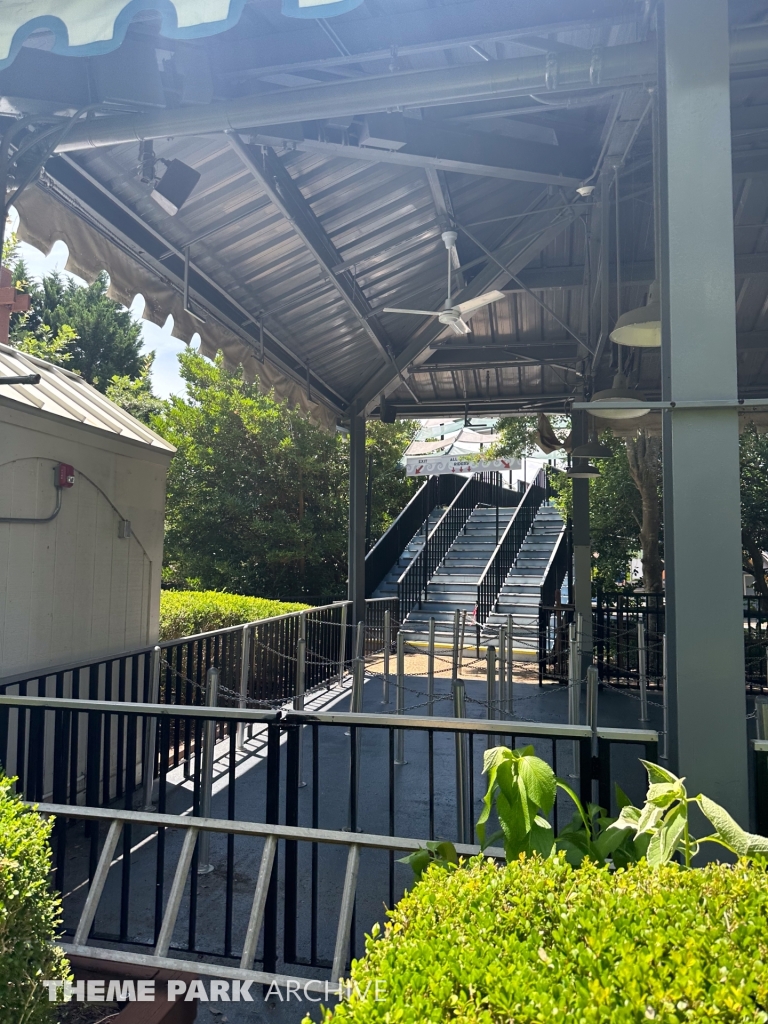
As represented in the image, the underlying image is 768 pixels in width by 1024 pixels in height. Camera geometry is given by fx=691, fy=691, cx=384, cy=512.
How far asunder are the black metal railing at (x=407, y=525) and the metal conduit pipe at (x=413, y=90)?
493 inches

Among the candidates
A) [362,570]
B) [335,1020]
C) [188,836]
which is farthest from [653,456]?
[335,1020]

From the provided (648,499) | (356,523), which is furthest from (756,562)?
(356,523)

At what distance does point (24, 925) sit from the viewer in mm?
2242

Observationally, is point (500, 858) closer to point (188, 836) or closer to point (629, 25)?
point (188, 836)

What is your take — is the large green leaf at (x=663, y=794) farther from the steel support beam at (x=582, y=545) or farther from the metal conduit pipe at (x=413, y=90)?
the steel support beam at (x=582, y=545)

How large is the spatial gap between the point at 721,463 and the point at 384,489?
1941cm

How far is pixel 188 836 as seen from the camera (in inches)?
116

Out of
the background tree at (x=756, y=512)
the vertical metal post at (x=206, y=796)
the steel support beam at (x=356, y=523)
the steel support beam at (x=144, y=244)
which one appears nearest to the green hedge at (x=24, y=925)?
the vertical metal post at (x=206, y=796)

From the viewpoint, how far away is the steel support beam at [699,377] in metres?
2.96

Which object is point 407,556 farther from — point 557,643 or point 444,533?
point 557,643

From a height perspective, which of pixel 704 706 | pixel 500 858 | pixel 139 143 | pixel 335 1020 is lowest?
pixel 500 858

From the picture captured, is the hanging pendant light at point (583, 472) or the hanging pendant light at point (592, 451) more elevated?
the hanging pendant light at point (592, 451)

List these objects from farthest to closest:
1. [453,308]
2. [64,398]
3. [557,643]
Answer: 1. [557,643]
2. [453,308]
3. [64,398]

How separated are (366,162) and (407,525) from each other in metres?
14.1
